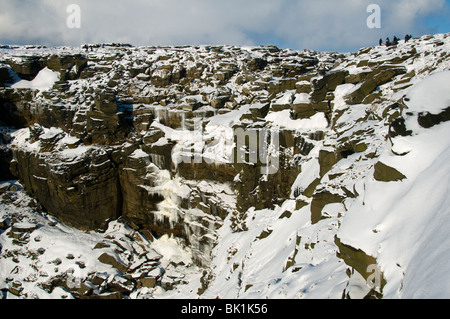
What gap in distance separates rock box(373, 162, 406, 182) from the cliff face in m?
0.04

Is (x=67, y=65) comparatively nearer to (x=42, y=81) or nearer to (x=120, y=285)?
(x=42, y=81)

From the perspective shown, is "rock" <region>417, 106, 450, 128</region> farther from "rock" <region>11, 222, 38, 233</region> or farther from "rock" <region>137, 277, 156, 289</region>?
"rock" <region>11, 222, 38, 233</region>

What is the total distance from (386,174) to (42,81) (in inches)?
2112

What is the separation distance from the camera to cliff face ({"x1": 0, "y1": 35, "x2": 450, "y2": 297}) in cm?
1202

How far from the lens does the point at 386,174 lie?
23.0ft

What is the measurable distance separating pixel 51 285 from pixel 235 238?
63.6ft

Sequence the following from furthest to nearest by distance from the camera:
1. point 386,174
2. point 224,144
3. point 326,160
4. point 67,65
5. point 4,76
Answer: point 67,65 → point 4,76 → point 224,144 → point 326,160 → point 386,174

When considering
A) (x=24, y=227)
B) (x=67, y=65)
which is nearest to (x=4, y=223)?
(x=24, y=227)

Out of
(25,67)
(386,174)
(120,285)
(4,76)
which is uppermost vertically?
(25,67)

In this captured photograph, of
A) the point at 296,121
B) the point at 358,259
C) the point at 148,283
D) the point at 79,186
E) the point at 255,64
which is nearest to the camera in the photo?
the point at 358,259

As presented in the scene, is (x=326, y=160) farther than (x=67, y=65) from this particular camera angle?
No

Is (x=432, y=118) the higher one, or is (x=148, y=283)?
(x=432, y=118)

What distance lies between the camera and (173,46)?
62438 millimetres

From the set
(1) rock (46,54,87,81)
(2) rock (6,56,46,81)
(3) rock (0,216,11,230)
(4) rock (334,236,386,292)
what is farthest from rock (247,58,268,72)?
(4) rock (334,236,386,292)
